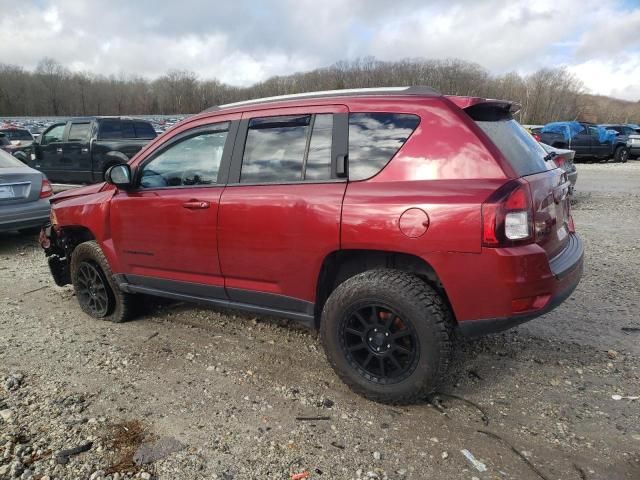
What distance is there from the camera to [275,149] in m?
3.41

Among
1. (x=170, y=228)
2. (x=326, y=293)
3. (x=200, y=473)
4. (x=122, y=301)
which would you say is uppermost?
(x=170, y=228)

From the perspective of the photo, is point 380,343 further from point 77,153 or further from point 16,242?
point 77,153

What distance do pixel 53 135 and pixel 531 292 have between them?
1371 centimetres

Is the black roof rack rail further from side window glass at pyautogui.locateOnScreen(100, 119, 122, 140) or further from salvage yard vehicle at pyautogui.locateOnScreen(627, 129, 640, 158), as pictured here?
salvage yard vehicle at pyautogui.locateOnScreen(627, 129, 640, 158)

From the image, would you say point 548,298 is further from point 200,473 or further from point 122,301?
point 122,301

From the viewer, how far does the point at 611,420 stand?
2893 mm

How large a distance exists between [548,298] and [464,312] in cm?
47

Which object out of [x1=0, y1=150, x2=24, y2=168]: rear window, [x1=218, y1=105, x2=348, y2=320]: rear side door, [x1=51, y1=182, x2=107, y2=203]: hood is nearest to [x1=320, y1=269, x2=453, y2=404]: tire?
[x1=218, y1=105, x2=348, y2=320]: rear side door

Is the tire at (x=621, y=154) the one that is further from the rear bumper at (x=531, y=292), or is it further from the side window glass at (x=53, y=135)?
the rear bumper at (x=531, y=292)

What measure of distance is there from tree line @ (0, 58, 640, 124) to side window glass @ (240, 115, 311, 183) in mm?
77848

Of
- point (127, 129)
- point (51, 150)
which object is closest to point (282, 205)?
point (127, 129)

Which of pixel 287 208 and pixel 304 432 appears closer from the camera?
pixel 304 432

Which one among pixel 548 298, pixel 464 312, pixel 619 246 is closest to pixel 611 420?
pixel 548 298

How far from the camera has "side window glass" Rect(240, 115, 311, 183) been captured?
3309 mm
